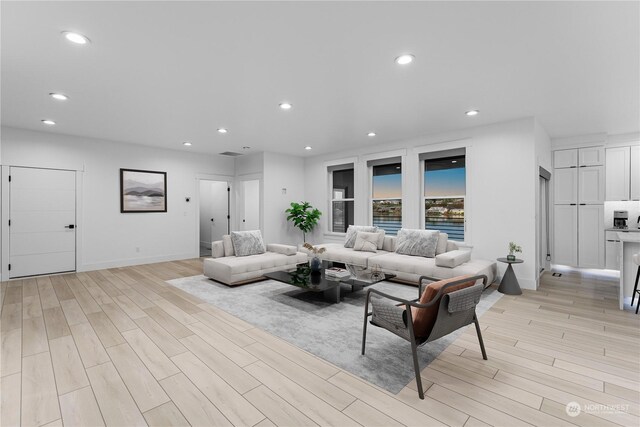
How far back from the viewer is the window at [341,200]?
7410 mm

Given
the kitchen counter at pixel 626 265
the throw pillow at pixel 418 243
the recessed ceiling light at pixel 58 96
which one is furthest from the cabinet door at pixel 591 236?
the recessed ceiling light at pixel 58 96

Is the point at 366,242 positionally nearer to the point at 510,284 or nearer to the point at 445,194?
the point at 445,194

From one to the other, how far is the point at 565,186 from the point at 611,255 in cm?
151

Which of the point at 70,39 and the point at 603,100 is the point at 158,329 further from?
the point at 603,100

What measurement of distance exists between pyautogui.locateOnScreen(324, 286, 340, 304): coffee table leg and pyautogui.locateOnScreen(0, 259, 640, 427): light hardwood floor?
1242 mm

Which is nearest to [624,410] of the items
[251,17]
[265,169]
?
[251,17]

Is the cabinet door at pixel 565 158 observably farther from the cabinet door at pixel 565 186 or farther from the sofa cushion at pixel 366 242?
the sofa cushion at pixel 366 242

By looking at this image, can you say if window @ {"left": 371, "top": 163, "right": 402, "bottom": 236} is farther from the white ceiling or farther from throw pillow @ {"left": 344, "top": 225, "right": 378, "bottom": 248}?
the white ceiling

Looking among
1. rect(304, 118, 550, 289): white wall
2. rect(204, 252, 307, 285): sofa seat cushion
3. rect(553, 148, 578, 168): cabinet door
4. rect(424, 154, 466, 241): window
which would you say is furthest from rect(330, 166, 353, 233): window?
rect(553, 148, 578, 168): cabinet door

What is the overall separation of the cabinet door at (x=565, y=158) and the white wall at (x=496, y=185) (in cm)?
84

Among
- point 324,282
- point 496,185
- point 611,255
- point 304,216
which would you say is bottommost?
point 324,282

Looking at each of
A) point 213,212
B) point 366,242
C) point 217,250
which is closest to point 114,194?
point 217,250

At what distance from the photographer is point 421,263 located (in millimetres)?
4711

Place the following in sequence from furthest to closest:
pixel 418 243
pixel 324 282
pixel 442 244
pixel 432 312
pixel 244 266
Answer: pixel 418 243 < pixel 442 244 < pixel 244 266 < pixel 324 282 < pixel 432 312
